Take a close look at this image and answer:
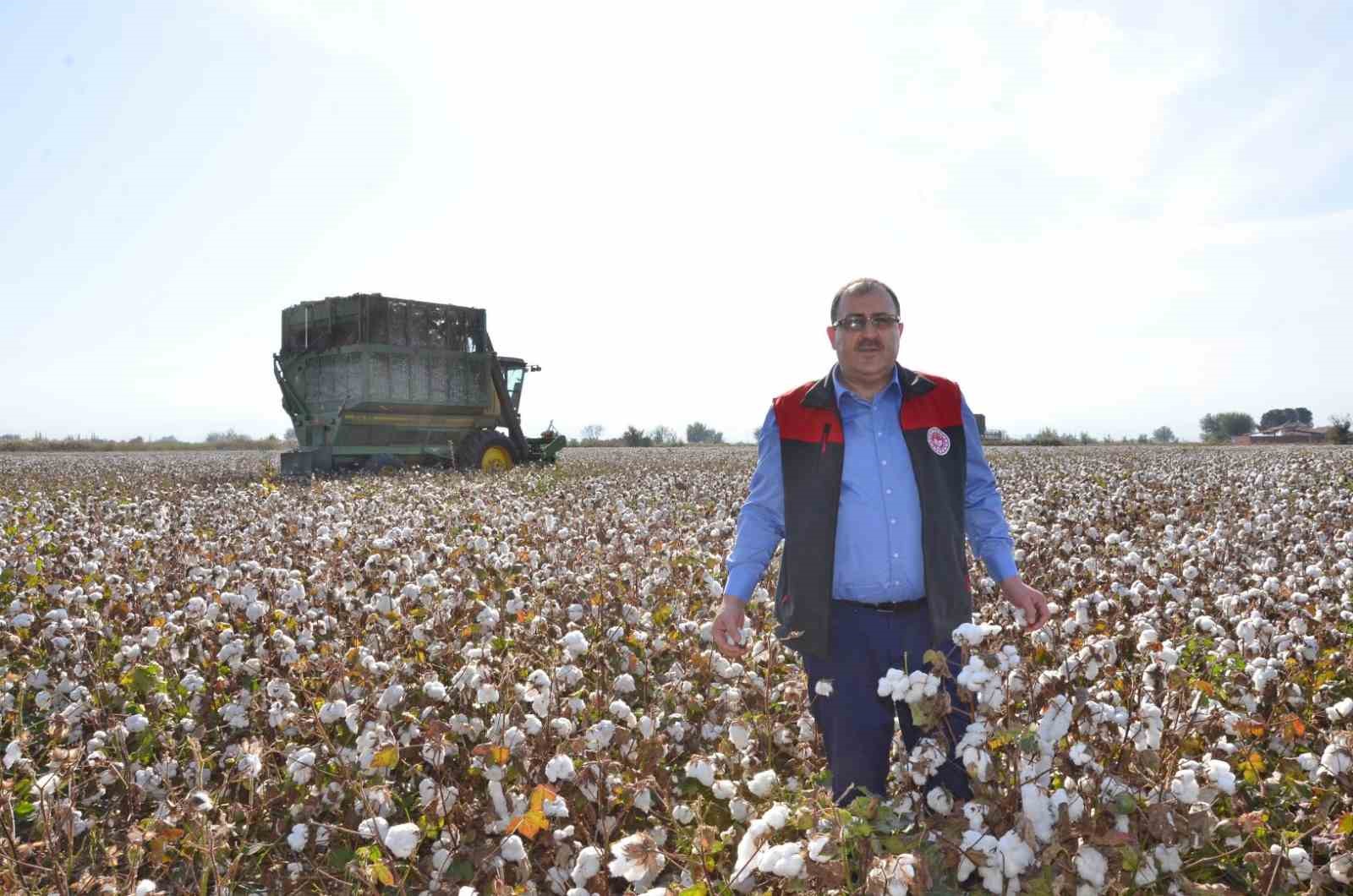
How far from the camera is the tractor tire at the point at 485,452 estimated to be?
2036 cm

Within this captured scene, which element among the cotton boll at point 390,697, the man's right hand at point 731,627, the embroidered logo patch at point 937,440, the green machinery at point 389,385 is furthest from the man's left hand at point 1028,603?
the green machinery at point 389,385

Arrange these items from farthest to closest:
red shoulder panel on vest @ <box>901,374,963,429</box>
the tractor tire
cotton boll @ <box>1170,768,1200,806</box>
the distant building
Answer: the distant building < the tractor tire < red shoulder panel on vest @ <box>901,374,963,429</box> < cotton boll @ <box>1170,768,1200,806</box>

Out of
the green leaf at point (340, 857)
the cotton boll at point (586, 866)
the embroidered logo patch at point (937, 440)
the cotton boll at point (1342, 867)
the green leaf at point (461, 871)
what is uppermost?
the embroidered logo patch at point (937, 440)

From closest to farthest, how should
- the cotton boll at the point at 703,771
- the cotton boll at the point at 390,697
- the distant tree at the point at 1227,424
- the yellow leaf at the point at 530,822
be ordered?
the yellow leaf at the point at 530,822 → the cotton boll at the point at 703,771 → the cotton boll at the point at 390,697 → the distant tree at the point at 1227,424

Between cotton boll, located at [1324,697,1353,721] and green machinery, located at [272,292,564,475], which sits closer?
cotton boll, located at [1324,697,1353,721]

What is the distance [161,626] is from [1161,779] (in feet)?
16.5

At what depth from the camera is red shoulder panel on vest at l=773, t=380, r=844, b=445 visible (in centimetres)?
340

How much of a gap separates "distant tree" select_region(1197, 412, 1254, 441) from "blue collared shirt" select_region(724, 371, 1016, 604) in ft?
273

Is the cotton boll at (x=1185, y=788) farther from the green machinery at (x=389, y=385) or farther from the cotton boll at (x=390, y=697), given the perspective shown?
the green machinery at (x=389, y=385)

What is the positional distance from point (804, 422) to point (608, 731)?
130cm

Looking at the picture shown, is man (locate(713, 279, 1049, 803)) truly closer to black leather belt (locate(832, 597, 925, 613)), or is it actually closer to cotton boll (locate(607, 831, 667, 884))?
black leather belt (locate(832, 597, 925, 613))

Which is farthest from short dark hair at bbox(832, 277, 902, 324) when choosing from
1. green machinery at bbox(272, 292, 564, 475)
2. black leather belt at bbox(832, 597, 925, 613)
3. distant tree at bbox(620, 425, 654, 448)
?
distant tree at bbox(620, 425, 654, 448)

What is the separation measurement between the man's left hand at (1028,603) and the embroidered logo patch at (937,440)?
22.2 inches

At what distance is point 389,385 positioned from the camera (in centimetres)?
1983
